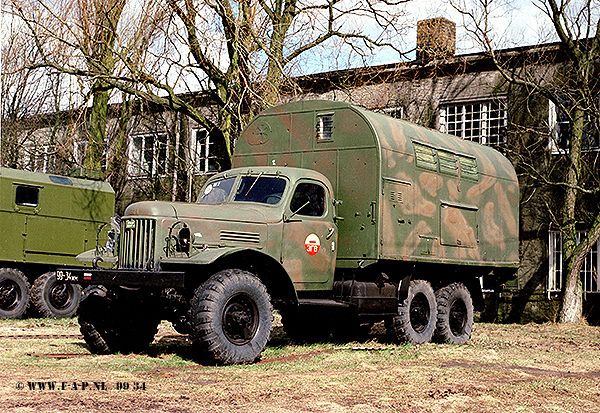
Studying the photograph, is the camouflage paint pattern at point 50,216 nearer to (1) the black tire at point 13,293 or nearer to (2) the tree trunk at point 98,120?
(1) the black tire at point 13,293

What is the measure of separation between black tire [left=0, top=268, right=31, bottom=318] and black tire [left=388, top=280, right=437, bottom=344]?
27.4 ft

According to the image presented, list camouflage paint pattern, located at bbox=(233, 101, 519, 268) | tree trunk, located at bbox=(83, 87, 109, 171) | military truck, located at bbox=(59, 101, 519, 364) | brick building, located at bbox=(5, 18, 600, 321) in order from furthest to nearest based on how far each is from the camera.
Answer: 1. tree trunk, located at bbox=(83, 87, 109, 171)
2. brick building, located at bbox=(5, 18, 600, 321)
3. camouflage paint pattern, located at bbox=(233, 101, 519, 268)
4. military truck, located at bbox=(59, 101, 519, 364)

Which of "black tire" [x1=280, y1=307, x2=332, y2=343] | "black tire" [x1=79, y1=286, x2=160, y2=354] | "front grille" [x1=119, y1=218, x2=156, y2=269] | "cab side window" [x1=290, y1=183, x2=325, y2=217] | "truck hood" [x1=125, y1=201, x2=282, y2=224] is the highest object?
"cab side window" [x1=290, y1=183, x2=325, y2=217]

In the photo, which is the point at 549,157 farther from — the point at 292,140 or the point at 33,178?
the point at 33,178

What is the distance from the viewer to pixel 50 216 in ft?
57.6

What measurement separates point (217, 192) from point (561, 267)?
440 inches

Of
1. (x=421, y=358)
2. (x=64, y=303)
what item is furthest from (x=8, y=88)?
(x=421, y=358)

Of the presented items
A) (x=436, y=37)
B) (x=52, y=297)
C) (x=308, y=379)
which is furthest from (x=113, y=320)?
(x=436, y=37)

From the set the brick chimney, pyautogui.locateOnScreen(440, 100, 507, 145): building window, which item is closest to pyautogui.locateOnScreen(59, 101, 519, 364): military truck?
pyautogui.locateOnScreen(440, 100, 507, 145): building window

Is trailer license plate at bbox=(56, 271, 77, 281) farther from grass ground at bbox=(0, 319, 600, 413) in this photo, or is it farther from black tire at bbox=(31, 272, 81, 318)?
black tire at bbox=(31, 272, 81, 318)

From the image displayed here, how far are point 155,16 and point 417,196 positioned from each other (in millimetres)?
9098

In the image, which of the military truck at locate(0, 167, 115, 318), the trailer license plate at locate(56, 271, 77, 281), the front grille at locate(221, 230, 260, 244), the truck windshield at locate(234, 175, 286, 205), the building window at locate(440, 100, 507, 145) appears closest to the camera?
the trailer license plate at locate(56, 271, 77, 281)

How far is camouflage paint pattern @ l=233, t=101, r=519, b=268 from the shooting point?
1180 cm

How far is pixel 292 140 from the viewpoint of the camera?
41.2 feet
